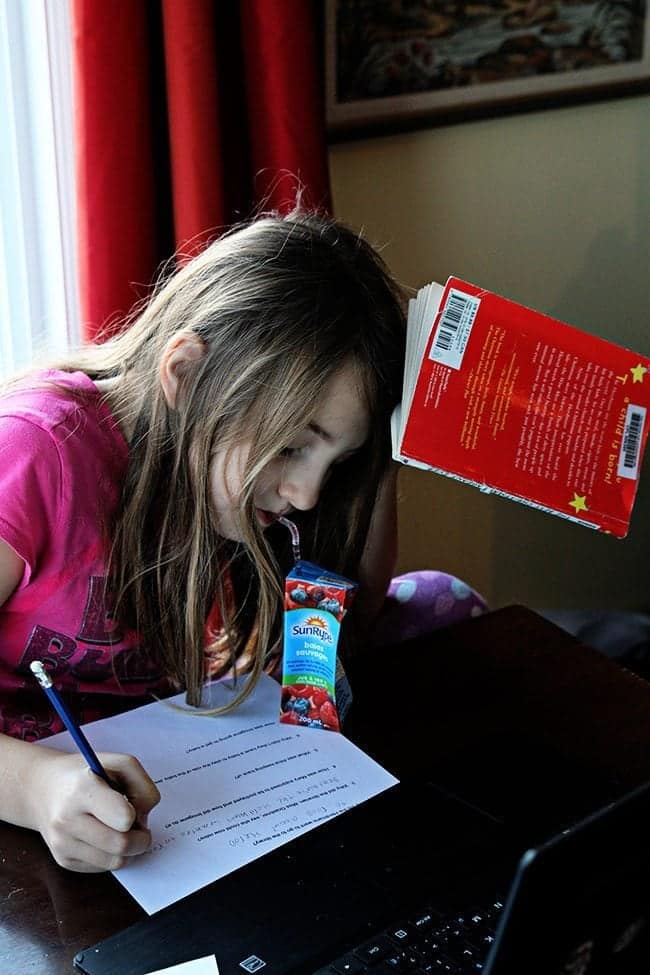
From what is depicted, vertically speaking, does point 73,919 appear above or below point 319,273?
below

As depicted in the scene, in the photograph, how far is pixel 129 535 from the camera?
1.09 m

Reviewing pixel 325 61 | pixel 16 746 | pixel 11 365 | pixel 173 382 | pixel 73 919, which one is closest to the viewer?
pixel 73 919

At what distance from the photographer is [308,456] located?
1049mm

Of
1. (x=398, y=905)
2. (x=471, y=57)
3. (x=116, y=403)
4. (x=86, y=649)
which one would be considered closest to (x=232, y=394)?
(x=116, y=403)

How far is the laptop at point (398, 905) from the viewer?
0.47 m

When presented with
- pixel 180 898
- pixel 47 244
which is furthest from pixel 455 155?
pixel 180 898

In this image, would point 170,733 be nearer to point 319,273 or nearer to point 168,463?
point 168,463

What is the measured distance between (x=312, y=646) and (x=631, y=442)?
1.12 ft

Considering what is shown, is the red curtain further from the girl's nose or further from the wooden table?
the wooden table

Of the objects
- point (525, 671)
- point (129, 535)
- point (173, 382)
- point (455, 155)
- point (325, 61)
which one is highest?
point (325, 61)

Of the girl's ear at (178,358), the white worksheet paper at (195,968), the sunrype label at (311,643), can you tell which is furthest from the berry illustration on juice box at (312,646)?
the white worksheet paper at (195,968)

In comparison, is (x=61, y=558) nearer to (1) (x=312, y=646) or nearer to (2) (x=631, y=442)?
(1) (x=312, y=646)

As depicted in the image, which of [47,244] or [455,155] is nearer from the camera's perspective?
[47,244]

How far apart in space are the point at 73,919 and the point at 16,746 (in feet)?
0.58
